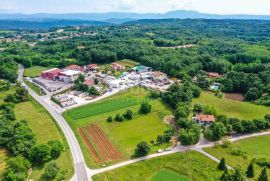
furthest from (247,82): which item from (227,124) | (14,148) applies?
(14,148)

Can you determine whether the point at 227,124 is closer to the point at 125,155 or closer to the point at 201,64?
the point at 125,155

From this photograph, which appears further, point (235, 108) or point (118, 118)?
point (235, 108)

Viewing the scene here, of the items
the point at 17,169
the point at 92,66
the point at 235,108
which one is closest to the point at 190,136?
the point at 235,108

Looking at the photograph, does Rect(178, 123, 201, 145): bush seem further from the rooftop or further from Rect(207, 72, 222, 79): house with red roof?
Rect(207, 72, 222, 79): house with red roof

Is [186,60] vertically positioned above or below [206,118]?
above

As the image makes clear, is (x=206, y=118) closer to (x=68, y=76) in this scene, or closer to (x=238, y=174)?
(x=238, y=174)

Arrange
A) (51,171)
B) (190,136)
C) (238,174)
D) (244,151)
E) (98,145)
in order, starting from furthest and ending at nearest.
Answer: (98,145) → (190,136) → (244,151) → (51,171) → (238,174)

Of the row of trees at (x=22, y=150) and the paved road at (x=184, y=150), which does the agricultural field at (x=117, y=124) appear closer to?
the paved road at (x=184, y=150)
